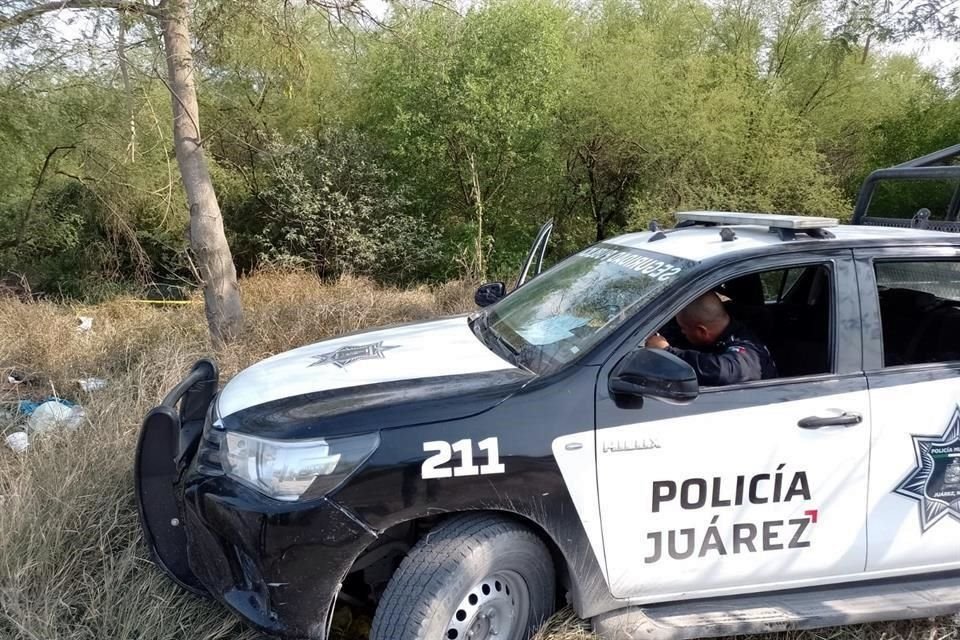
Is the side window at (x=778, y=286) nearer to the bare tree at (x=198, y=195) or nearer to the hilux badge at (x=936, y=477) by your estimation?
the hilux badge at (x=936, y=477)

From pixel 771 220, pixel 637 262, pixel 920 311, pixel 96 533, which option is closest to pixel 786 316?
pixel 920 311

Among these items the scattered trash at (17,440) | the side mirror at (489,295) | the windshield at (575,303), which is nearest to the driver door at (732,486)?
the windshield at (575,303)

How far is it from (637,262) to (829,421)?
3.29ft

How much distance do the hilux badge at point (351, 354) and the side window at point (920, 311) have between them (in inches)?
88.8

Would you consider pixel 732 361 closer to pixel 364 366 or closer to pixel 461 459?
pixel 461 459

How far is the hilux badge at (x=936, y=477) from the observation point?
2502 millimetres

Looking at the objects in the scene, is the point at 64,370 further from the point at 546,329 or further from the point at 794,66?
the point at 794,66

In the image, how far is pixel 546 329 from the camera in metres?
2.86

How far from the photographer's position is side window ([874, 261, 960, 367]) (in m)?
3.14

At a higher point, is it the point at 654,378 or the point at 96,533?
the point at 654,378

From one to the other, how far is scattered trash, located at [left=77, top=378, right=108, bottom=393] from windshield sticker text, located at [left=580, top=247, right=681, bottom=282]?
380cm

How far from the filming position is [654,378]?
7.34 ft

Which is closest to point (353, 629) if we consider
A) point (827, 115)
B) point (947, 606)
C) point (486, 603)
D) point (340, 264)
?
point (486, 603)

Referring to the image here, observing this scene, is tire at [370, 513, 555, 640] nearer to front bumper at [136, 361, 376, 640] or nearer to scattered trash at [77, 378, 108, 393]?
front bumper at [136, 361, 376, 640]
